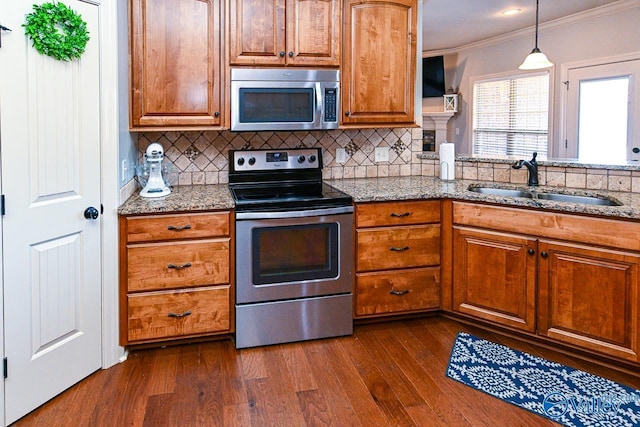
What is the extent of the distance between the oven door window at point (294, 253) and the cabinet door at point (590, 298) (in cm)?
113

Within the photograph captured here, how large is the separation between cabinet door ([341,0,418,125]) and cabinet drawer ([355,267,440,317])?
999 millimetres

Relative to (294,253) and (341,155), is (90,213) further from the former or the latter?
(341,155)

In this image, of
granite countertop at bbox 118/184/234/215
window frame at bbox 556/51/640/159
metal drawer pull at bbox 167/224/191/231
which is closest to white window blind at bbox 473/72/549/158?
window frame at bbox 556/51/640/159

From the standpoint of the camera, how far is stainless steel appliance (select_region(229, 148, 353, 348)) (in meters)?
2.73

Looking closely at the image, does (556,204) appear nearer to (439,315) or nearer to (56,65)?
(439,315)

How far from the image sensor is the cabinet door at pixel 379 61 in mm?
3150

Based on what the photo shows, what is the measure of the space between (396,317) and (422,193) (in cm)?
80

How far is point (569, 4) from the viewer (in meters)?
5.17

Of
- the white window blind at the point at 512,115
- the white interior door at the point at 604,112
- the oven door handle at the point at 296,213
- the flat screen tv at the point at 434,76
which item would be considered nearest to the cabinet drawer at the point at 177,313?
the oven door handle at the point at 296,213

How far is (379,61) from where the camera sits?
3217 mm

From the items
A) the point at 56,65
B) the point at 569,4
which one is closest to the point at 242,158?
the point at 56,65

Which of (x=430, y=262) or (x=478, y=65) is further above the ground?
(x=478, y=65)

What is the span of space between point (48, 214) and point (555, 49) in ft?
19.1

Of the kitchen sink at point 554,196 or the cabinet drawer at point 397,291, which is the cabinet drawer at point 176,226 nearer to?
the cabinet drawer at point 397,291
